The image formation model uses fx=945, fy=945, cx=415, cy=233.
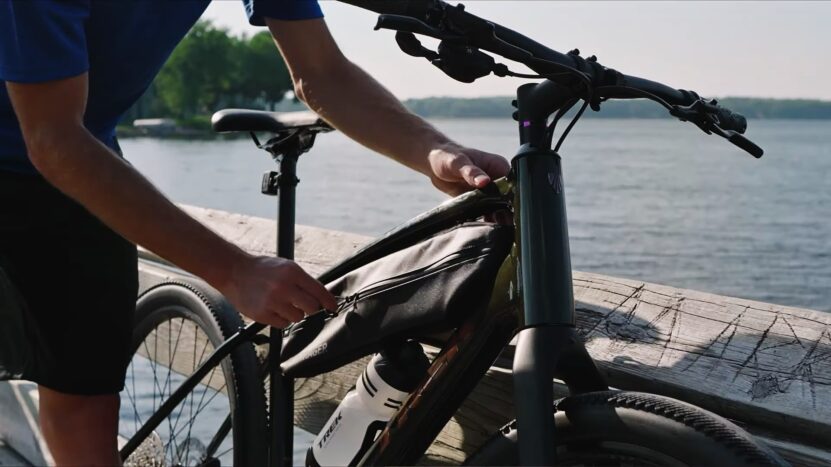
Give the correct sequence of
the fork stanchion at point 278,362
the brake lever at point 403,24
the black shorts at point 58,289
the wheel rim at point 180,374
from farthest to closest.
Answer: the wheel rim at point 180,374 < the fork stanchion at point 278,362 < the black shorts at point 58,289 < the brake lever at point 403,24

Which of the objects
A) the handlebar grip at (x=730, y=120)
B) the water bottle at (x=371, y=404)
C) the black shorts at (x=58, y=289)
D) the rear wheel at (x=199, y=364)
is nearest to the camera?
the handlebar grip at (x=730, y=120)

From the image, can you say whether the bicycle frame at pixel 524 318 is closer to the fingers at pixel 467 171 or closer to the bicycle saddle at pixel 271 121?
the fingers at pixel 467 171

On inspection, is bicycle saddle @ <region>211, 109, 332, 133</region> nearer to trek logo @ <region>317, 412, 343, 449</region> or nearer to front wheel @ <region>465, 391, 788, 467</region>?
trek logo @ <region>317, 412, 343, 449</region>

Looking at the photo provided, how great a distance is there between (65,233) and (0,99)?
33 centimetres

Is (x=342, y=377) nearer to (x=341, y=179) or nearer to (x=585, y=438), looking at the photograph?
(x=585, y=438)

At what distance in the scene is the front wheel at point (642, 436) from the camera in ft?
4.54

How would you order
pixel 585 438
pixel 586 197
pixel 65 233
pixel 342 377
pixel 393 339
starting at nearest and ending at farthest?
1. pixel 585 438
2. pixel 393 339
3. pixel 65 233
4. pixel 342 377
5. pixel 586 197

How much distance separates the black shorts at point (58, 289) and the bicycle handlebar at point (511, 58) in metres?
1.06

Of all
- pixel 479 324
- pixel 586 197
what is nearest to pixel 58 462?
pixel 479 324

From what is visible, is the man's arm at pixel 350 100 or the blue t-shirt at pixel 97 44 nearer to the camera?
the blue t-shirt at pixel 97 44

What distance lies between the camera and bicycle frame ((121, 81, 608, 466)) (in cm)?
154

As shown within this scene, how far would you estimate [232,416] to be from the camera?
8.25 ft

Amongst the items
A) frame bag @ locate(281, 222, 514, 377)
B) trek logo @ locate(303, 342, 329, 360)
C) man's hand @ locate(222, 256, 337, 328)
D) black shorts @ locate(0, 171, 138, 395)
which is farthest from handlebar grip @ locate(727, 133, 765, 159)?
black shorts @ locate(0, 171, 138, 395)

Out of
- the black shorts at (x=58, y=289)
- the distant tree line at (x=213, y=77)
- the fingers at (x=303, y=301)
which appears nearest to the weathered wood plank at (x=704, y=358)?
the fingers at (x=303, y=301)
